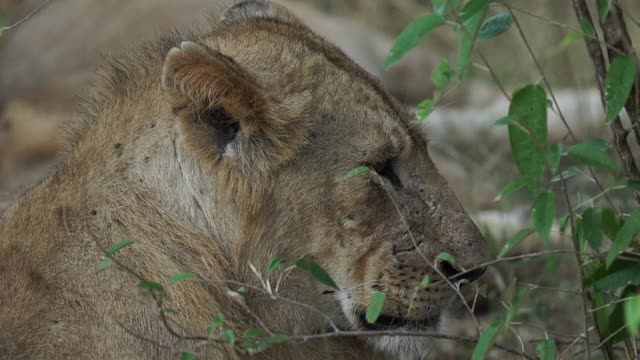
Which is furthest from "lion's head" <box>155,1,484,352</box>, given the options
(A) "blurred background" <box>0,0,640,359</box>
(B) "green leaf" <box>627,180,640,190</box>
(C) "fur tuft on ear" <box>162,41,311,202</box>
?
(A) "blurred background" <box>0,0,640,359</box>

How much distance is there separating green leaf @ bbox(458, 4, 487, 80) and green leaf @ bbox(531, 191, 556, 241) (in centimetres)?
31

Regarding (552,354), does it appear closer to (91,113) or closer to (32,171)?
(91,113)

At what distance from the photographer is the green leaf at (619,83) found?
102 inches

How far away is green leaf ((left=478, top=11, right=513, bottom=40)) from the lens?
2.80m

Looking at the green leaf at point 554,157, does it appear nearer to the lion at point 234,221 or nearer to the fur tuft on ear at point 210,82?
the lion at point 234,221

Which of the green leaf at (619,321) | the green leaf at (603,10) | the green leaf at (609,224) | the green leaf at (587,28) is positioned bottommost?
the green leaf at (619,321)

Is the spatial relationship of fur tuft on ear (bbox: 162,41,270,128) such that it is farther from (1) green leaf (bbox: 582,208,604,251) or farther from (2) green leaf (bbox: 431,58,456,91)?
(1) green leaf (bbox: 582,208,604,251)

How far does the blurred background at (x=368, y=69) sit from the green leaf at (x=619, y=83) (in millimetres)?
4195

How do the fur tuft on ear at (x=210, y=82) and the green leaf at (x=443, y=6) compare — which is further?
the fur tuft on ear at (x=210, y=82)

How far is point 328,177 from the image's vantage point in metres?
3.36

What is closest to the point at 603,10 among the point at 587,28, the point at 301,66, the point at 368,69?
the point at 587,28

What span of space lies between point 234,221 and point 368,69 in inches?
221

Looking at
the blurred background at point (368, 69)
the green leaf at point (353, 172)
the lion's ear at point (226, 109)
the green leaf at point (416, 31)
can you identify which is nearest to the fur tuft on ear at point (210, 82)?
the lion's ear at point (226, 109)

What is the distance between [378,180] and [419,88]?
6.31 metres
